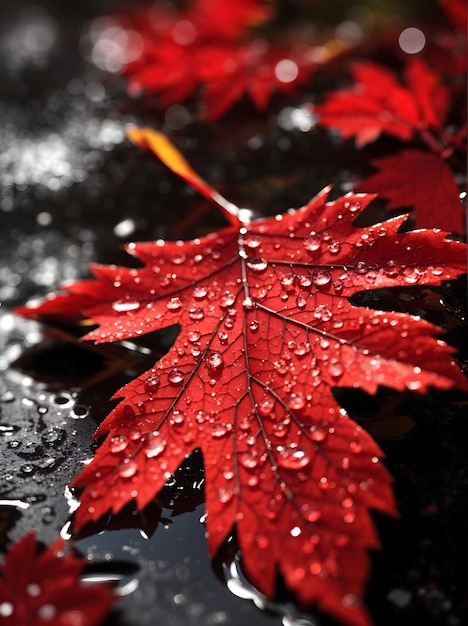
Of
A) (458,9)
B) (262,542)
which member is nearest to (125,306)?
(262,542)

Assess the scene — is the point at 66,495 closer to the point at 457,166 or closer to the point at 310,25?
the point at 457,166

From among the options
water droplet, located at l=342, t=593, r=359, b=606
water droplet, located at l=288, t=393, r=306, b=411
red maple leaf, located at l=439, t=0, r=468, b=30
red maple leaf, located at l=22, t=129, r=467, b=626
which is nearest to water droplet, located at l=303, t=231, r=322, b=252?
red maple leaf, located at l=22, t=129, r=467, b=626

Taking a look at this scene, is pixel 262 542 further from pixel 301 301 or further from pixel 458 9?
pixel 458 9

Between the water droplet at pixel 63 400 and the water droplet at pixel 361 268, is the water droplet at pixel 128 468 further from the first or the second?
the water droplet at pixel 361 268

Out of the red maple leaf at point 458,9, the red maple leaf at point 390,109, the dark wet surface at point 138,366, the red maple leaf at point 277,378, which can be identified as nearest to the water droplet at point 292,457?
the red maple leaf at point 277,378

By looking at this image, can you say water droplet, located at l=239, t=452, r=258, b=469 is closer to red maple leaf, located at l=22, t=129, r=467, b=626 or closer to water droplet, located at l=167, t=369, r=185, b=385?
red maple leaf, located at l=22, t=129, r=467, b=626

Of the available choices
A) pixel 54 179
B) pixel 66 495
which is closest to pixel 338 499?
pixel 66 495
